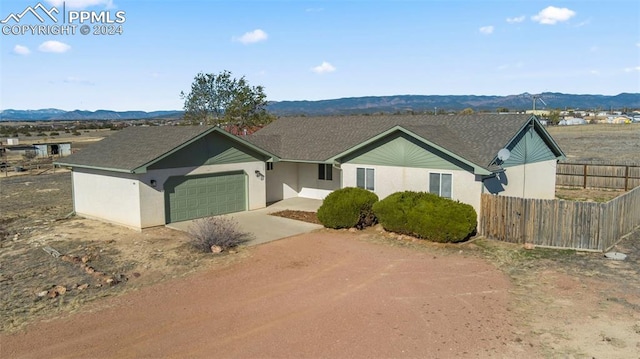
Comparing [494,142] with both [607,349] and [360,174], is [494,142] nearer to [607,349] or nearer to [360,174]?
[360,174]

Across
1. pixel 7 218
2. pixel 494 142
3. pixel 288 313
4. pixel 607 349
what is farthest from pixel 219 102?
pixel 607 349

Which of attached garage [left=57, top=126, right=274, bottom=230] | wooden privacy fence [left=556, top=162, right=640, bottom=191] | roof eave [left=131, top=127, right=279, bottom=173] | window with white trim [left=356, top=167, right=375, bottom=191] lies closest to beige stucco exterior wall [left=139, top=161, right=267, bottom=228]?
attached garage [left=57, top=126, right=274, bottom=230]

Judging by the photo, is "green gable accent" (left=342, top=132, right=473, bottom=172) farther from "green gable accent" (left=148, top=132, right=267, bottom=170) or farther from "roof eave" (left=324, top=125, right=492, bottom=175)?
"green gable accent" (left=148, top=132, right=267, bottom=170)

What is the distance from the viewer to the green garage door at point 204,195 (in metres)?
21.4

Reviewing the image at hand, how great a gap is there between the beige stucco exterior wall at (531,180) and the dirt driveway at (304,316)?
7.70 metres

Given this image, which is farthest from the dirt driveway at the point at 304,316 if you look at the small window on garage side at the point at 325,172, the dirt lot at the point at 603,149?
the dirt lot at the point at 603,149

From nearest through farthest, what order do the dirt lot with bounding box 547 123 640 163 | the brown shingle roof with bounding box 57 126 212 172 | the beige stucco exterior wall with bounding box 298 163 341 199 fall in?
the brown shingle roof with bounding box 57 126 212 172
the beige stucco exterior wall with bounding box 298 163 341 199
the dirt lot with bounding box 547 123 640 163

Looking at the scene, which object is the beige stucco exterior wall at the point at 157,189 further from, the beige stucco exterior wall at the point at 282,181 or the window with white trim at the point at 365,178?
the window with white trim at the point at 365,178

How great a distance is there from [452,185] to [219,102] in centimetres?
4224

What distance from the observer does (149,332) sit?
33.8ft

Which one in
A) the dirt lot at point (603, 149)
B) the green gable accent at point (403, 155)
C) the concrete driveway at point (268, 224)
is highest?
the green gable accent at point (403, 155)

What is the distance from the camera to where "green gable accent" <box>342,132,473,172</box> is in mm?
20047

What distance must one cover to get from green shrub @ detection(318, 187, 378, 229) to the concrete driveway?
31.7 inches

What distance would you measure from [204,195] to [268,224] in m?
3.65
